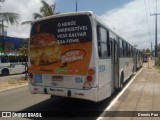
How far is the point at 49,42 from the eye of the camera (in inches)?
394

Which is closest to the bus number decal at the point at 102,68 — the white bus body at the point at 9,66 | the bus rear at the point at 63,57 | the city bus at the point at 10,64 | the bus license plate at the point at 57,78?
the bus rear at the point at 63,57

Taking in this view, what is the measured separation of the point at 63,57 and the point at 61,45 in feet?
1.36

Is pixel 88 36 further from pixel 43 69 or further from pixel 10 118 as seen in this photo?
pixel 10 118

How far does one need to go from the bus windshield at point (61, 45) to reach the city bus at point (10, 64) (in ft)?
64.7

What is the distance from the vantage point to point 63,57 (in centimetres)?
967

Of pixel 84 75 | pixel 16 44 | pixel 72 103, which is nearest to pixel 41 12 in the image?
pixel 16 44

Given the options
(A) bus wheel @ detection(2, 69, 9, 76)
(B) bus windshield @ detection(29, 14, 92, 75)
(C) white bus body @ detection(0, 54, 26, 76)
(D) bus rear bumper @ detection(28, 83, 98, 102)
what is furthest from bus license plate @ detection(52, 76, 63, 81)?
(A) bus wheel @ detection(2, 69, 9, 76)

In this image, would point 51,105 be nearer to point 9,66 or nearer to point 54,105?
point 54,105

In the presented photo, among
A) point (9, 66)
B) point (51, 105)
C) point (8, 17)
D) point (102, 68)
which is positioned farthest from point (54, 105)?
point (9, 66)

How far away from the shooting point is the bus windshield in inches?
370

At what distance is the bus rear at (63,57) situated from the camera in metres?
9.30

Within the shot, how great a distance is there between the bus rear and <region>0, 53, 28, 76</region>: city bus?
777 inches

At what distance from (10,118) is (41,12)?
22.7m

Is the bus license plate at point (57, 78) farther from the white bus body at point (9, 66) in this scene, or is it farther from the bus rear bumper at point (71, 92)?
the white bus body at point (9, 66)
